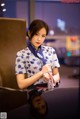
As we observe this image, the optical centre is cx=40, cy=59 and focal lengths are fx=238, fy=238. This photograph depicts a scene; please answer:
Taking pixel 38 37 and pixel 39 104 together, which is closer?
pixel 39 104

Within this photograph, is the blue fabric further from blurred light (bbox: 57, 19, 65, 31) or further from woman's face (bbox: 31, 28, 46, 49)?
blurred light (bbox: 57, 19, 65, 31)

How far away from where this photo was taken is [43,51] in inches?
44.2

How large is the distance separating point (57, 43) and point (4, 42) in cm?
121

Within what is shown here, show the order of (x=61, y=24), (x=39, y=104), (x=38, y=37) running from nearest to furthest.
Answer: (x=39, y=104) → (x=38, y=37) → (x=61, y=24)

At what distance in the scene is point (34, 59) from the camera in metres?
1.10

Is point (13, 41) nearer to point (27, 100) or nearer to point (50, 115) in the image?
point (27, 100)

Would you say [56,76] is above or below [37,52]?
below

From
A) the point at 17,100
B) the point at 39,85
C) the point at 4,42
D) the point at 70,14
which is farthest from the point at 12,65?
the point at 70,14

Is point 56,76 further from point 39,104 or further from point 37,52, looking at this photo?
point 39,104

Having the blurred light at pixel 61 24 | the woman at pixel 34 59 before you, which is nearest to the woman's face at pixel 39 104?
the woman at pixel 34 59

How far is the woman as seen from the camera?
3.41ft

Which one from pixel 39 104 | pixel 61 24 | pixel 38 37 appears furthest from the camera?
pixel 61 24

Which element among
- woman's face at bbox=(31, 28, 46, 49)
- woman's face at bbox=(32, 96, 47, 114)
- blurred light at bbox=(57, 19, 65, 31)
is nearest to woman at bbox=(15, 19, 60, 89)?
woman's face at bbox=(31, 28, 46, 49)

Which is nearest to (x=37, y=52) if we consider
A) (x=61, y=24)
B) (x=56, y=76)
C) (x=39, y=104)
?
(x=56, y=76)
